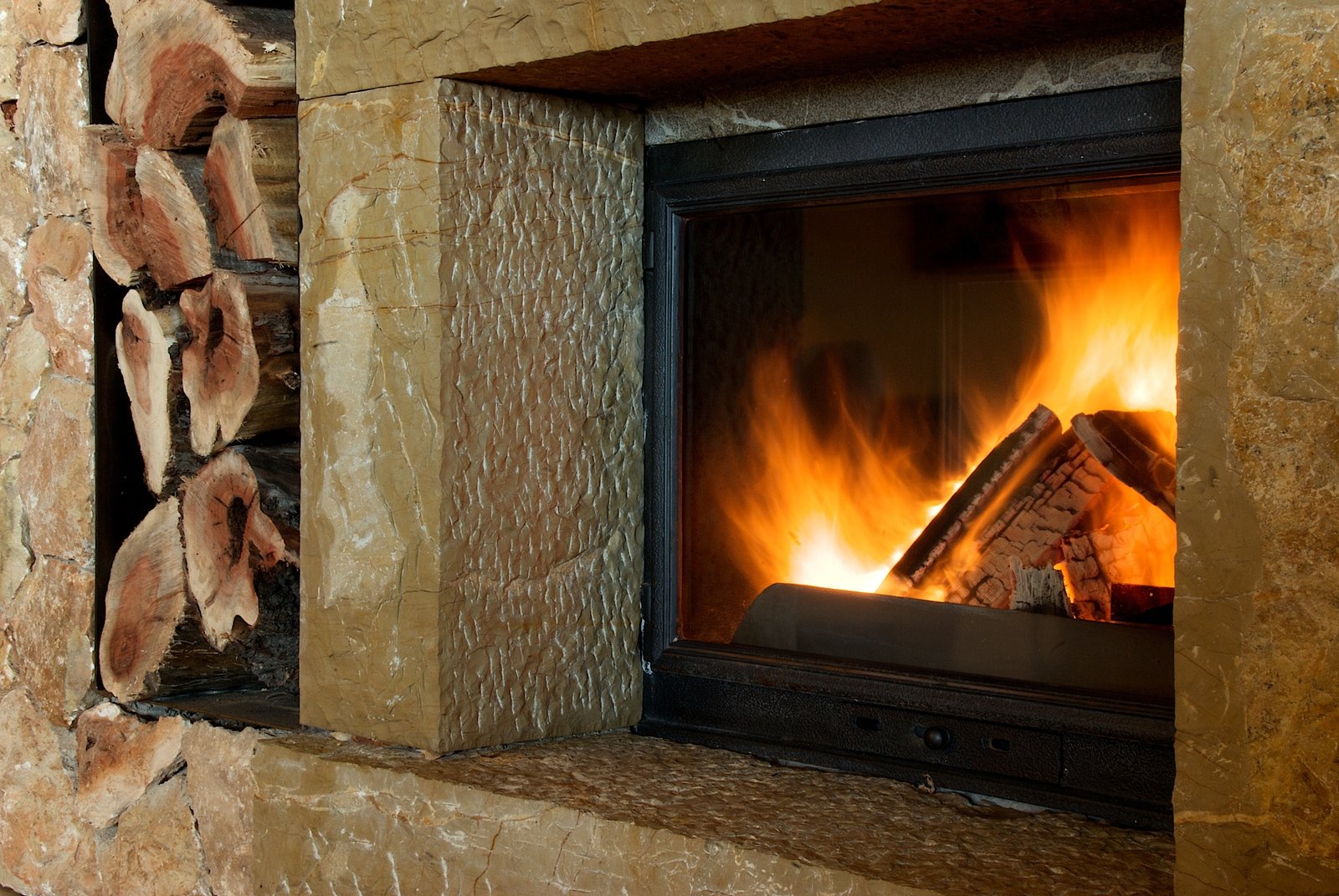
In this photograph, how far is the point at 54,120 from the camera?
6.56 feet

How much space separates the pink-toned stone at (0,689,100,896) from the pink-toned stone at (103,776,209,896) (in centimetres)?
7

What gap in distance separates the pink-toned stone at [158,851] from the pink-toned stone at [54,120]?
2.78 feet

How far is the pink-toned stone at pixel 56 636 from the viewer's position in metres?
1.98

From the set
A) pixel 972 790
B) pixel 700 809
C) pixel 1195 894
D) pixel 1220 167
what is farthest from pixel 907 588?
pixel 1220 167

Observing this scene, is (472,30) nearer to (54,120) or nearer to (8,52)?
(54,120)

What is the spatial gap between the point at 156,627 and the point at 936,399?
3.66 ft

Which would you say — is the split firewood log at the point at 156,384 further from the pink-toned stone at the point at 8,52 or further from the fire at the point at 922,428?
Result: the fire at the point at 922,428

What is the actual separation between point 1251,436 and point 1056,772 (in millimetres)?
504

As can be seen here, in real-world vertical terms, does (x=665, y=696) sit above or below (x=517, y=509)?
below

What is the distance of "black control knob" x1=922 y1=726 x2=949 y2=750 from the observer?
147cm

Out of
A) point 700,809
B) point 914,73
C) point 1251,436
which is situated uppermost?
point 914,73

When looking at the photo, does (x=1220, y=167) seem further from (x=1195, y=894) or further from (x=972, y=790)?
(x=972, y=790)

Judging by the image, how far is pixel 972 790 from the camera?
1.45 m

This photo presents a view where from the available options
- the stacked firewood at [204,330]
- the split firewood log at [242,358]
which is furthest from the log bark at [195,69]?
the split firewood log at [242,358]
